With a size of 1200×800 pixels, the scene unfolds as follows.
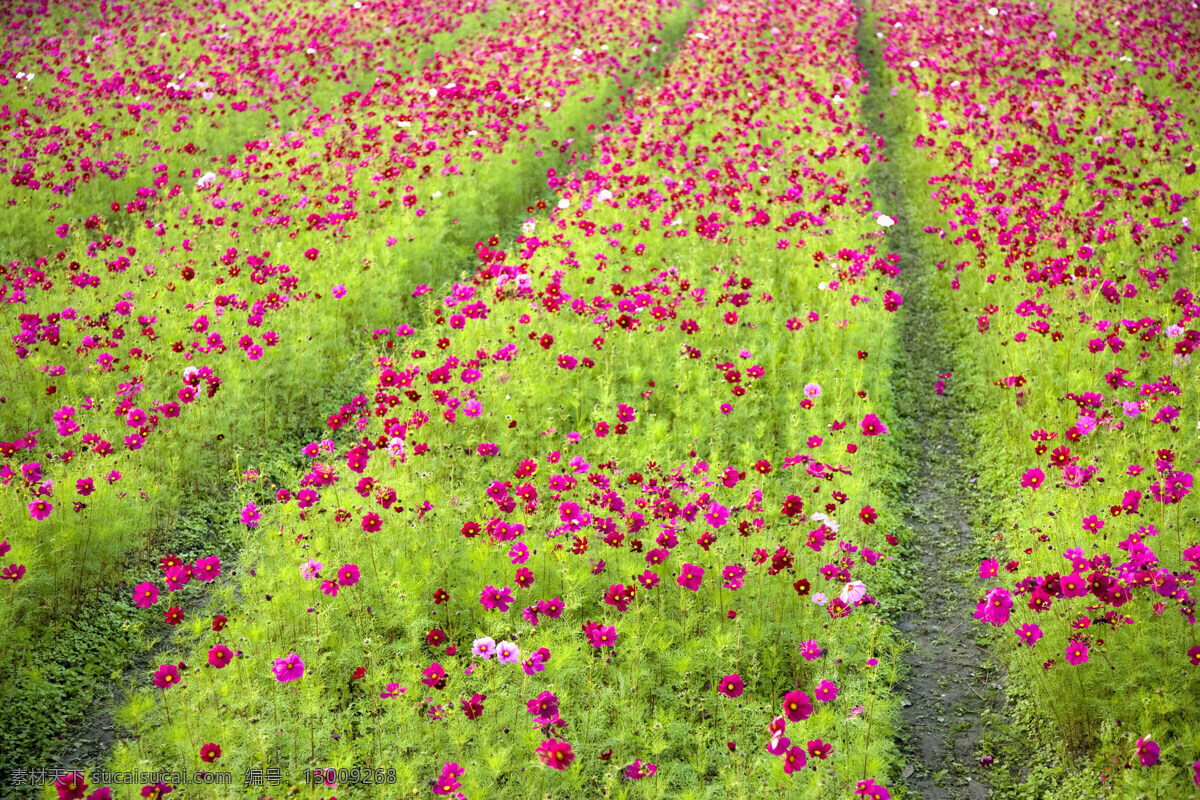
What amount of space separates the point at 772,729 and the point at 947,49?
18.7 m

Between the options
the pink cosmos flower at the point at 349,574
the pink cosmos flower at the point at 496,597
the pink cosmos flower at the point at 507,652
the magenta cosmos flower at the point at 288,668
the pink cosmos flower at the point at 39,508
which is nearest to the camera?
the magenta cosmos flower at the point at 288,668

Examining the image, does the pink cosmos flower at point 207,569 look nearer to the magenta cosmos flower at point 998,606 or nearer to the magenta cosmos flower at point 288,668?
the magenta cosmos flower at point 288,668

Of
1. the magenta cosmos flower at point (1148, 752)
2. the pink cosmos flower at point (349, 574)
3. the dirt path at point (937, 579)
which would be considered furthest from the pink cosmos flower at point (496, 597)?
the magenta cosmos flower at point (1148, 752)

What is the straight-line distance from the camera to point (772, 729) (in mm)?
3705

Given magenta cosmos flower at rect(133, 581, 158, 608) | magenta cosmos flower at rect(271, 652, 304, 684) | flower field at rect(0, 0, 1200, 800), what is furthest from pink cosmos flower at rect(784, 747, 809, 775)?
magenta cosmos flower at rect(133, 581, 158, 608)

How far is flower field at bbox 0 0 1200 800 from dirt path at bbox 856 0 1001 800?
3 cm

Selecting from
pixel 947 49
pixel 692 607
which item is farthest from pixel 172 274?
pixel 947 49

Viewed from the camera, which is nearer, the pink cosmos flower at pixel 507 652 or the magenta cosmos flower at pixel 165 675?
the magenta cosmos flower at pixel 165 675

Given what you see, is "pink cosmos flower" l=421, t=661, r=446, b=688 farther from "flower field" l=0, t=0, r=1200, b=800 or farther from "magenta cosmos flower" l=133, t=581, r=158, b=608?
"magenta cosmos flower" l=133, t=581, r=158, b=608

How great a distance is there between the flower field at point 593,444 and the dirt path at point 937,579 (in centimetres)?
3

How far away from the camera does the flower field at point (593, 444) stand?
14.3 feet

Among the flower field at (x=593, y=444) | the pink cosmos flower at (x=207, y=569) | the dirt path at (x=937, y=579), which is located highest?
the pink cosmos flower at (x=207, y=569)

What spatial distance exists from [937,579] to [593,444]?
3049 mm

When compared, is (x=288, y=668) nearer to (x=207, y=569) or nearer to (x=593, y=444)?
(x=207, y=569)
